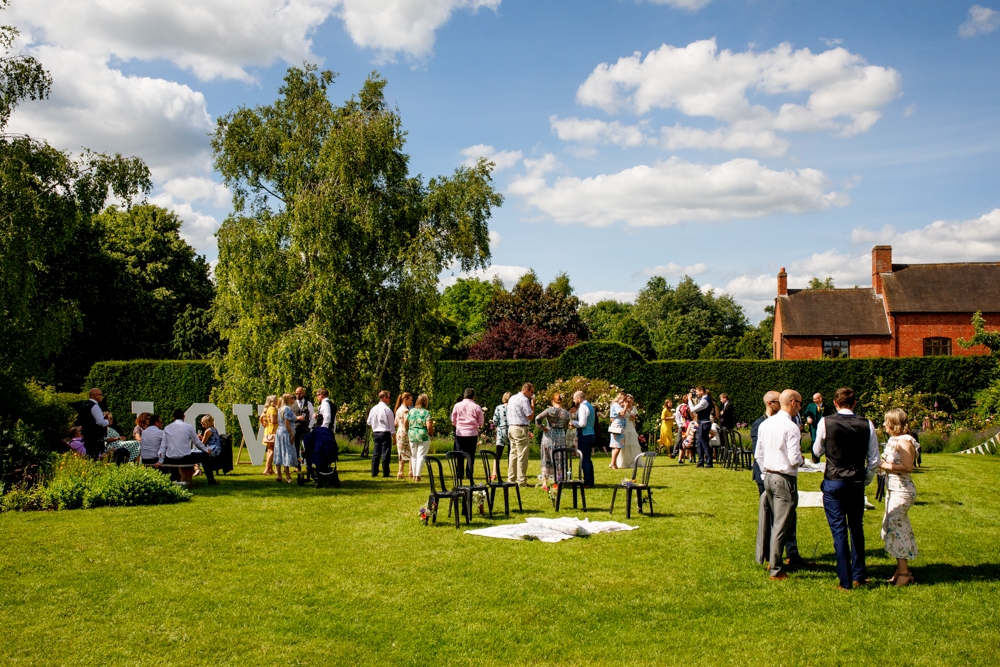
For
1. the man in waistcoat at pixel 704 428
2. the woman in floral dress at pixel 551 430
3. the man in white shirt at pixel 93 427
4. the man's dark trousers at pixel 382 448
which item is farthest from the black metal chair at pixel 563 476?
the man in white shirt at pixel 93 427

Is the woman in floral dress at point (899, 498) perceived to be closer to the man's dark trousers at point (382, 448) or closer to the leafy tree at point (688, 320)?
the man's dark trousers at point (382, 448)

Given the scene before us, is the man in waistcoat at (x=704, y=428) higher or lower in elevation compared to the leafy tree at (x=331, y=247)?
lower

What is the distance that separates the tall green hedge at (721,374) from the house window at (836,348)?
15.8m

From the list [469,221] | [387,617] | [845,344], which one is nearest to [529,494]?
[387,617]

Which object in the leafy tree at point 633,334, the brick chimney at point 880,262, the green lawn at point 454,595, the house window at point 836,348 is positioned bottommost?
the green lawn at point 454,595

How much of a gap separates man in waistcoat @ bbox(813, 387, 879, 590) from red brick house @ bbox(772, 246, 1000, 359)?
35484 millimetres

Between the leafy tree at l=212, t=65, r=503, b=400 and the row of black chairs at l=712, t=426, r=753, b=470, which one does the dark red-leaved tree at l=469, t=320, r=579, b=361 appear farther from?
the row of black chairs at l=712, t=426, r=753, b=470

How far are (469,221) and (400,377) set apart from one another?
4.92 metres

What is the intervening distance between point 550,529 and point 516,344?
32.6 meters

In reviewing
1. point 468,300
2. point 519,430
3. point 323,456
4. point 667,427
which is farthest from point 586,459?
point 468,300

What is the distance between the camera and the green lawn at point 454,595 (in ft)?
18.7

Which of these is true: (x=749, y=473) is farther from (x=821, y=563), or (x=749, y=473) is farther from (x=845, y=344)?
(x=845, y=344)

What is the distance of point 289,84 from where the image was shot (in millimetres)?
23344

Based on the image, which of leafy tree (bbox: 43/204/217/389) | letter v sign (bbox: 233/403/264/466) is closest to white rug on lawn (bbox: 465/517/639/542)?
letter v sign (bbox: 233/403/264/466)
